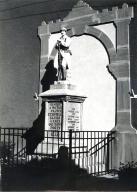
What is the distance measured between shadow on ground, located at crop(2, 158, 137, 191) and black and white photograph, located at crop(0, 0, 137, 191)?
3cm

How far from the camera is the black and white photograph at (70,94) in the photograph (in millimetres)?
10391

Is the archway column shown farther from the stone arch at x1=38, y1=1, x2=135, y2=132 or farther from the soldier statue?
the soldier statue

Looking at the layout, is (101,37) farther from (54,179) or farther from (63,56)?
(54,179)

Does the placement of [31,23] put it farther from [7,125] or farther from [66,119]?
[66,119]

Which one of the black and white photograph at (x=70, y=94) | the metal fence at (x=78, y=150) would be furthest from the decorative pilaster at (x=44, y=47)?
the metal fence at (x=78, y=150)

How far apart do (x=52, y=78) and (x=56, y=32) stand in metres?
1.92

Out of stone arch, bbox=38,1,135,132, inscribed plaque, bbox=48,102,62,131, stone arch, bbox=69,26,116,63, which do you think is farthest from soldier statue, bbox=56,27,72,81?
stone arch, bbox=38,1,135,132

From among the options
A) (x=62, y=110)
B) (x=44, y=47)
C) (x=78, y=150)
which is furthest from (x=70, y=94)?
(x=44, y=47)

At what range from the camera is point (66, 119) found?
1132 centimetres

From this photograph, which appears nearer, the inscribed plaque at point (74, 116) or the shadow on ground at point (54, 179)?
the shadow on ground at point (54, 179)

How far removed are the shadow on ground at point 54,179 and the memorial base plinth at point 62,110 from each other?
2.56 feet

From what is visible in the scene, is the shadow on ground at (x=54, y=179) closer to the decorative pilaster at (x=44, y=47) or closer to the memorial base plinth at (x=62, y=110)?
the memorial base plinth at (x=62, y=110)

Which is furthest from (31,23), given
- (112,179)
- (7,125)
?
(112,179)

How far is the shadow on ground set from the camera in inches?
352
